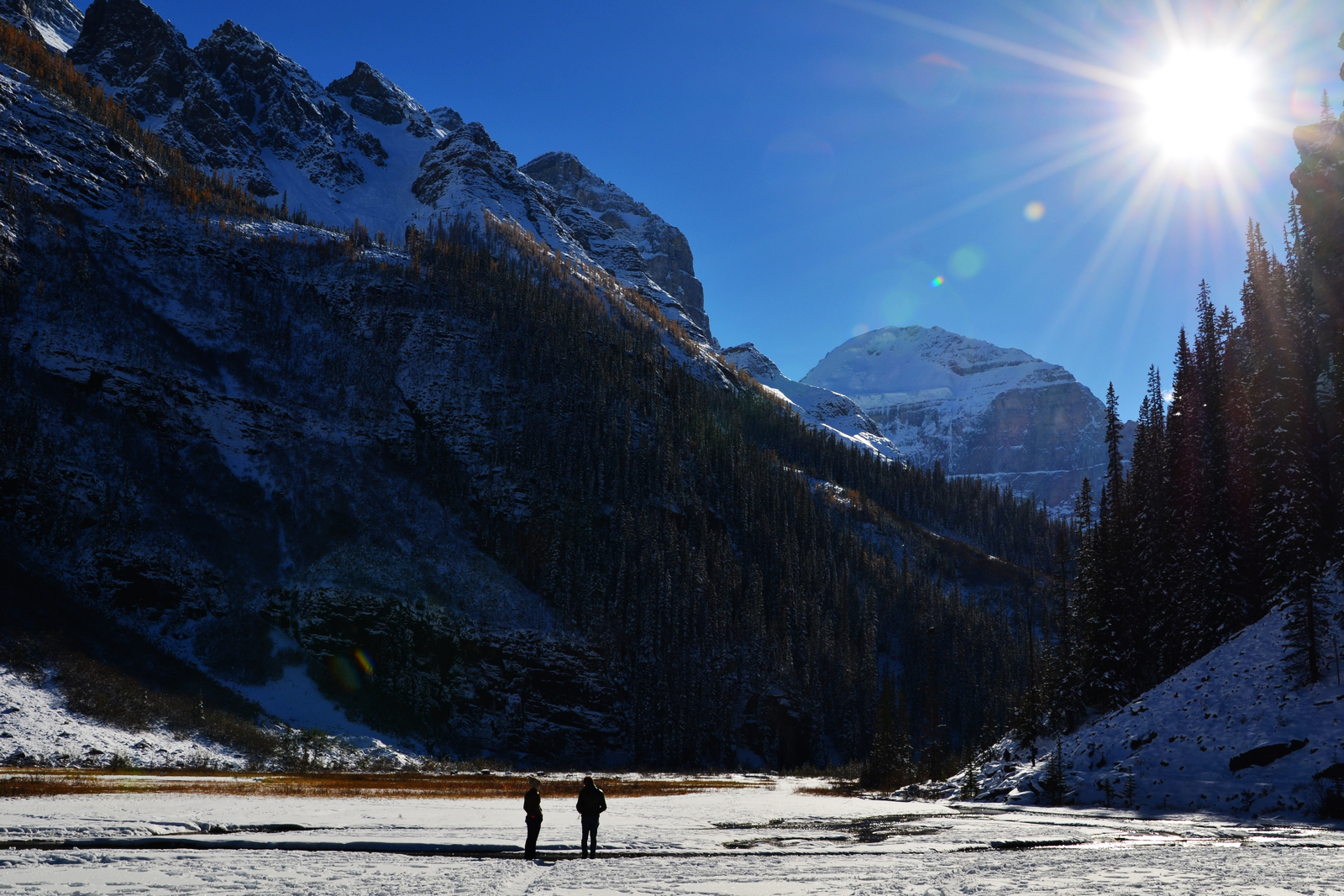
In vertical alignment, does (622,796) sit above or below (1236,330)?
below

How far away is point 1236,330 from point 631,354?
105 metres

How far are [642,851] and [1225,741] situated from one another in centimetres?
3193

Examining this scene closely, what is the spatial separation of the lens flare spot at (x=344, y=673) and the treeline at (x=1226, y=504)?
216 feet

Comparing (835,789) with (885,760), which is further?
(885,760)

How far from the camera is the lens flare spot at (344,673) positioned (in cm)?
8229

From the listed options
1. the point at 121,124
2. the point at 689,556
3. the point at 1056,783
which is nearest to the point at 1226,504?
the point at 1056,783

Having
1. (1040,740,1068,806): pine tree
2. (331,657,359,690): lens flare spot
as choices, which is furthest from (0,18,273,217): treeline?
(1040,740,1068,806): pine tree

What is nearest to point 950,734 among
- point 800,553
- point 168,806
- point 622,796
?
point 800,553

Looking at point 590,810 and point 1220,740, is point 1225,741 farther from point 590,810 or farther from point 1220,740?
point 590,810

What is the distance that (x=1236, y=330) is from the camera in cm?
7038

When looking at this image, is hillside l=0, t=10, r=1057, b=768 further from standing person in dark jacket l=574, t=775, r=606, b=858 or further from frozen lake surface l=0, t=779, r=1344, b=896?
standing person in dark jacket l=574, t=775, r=606, b=858

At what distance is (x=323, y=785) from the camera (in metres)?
49.3

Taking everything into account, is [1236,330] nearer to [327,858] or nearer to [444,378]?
[327,858]

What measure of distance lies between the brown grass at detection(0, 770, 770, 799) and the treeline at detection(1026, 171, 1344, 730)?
30.6 metres
